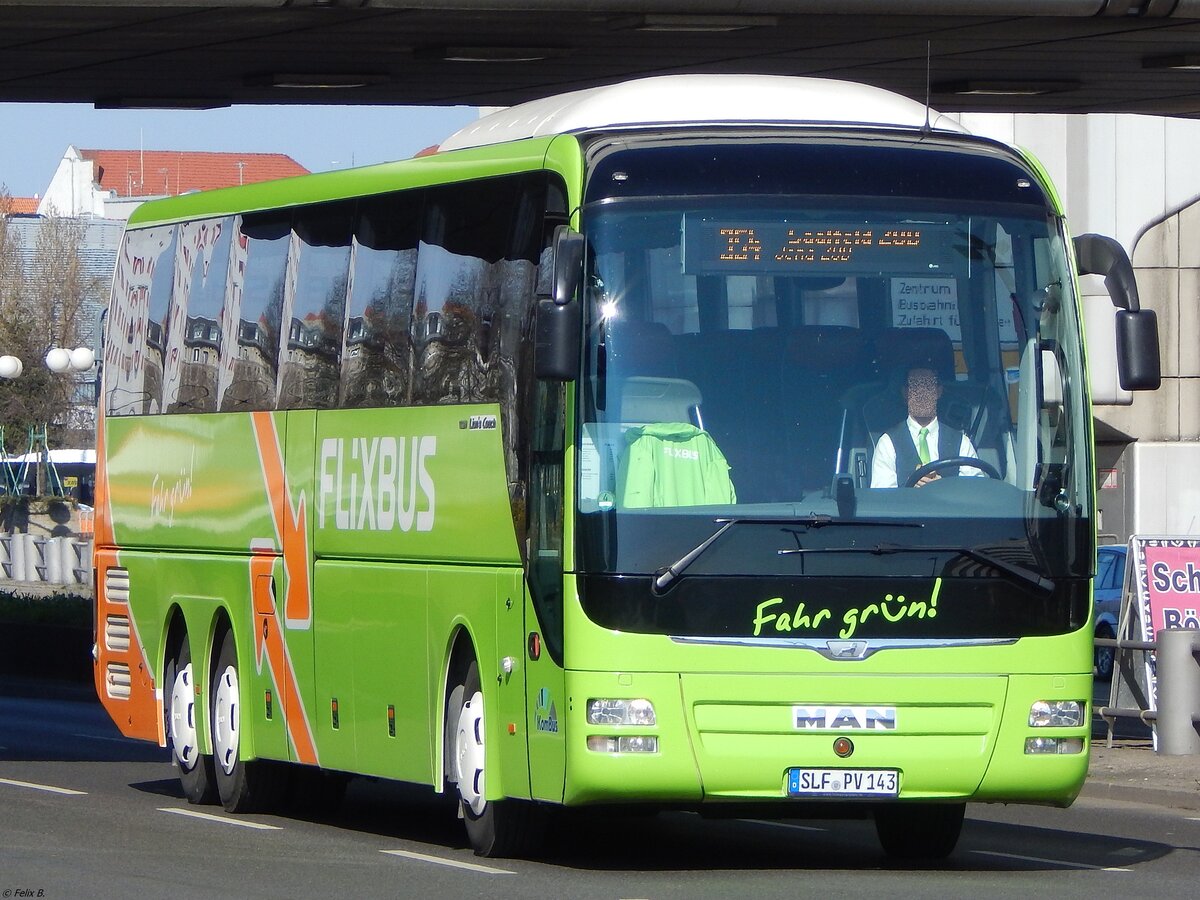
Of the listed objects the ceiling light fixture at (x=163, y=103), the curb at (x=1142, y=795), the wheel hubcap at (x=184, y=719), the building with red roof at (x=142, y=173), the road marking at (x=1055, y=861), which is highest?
the building with red roof at (x=142, y=173)

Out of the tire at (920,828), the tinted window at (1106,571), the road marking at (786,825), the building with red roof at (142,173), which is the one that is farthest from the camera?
the building with red roof at (142,173)

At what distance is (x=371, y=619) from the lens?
13.4 m

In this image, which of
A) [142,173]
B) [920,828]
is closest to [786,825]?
[920,828]

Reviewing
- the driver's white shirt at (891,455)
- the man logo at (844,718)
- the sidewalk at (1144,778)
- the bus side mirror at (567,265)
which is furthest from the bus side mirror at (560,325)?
the sidewalk at (1144,778)

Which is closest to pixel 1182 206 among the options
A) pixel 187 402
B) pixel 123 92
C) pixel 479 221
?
pixel 123 92

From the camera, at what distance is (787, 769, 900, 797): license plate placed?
1100 cm

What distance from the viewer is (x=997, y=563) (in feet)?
36.8

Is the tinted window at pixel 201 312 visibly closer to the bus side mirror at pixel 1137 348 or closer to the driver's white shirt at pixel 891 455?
the driver's white shirt at pixel 891 455

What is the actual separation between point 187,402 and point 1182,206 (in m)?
27.5

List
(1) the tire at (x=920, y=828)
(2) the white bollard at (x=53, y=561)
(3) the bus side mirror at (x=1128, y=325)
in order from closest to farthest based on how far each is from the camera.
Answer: (3) the bus side mirror at (x=1128, y=325) < (1) the tire at (x=920, y=828) < (2) the white bollard at (x=53, y=561)

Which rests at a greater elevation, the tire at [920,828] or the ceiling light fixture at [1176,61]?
the ceiling light fixture at [1176,61]

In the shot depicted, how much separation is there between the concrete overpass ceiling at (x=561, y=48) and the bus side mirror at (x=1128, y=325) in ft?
16.2

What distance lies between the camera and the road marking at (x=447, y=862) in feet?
38.0

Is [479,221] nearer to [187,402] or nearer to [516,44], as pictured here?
[187,402]
